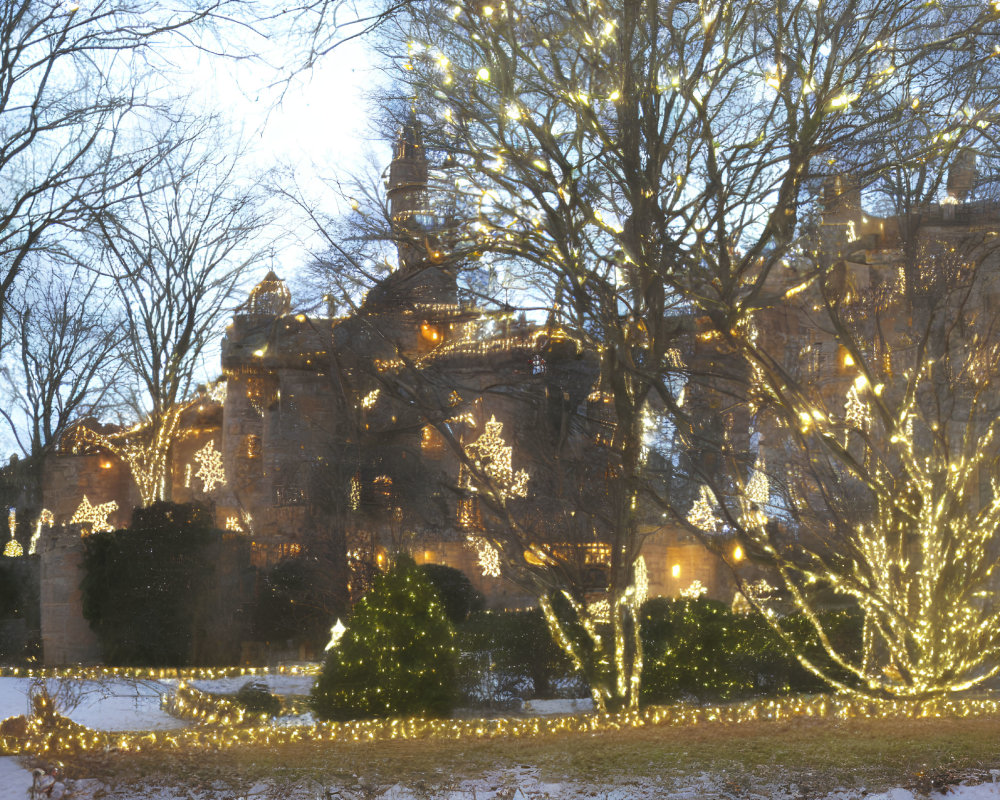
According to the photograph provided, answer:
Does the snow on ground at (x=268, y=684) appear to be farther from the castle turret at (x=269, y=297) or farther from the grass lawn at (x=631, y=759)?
the castle turret at (x=269, y=297)

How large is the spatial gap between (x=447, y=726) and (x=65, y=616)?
9845 mm

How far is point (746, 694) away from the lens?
13.0 meters

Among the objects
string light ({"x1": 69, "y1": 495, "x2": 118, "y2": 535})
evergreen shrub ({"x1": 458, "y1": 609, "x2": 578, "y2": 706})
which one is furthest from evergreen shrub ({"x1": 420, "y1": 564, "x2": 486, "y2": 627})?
string light ({"x1": 69, "y1": 495, "x2": 118, "y2": 535})

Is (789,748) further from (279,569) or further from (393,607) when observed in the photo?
(279,569)

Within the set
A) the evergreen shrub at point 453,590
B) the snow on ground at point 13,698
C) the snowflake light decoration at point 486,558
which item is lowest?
the snow on ground at point 13,698

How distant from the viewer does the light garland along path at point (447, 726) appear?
8289 mm

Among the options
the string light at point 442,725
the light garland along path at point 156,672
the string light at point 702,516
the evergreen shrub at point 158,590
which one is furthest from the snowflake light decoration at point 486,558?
the string light at point 442,725

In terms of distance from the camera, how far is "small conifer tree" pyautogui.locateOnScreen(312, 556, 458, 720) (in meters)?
10.7

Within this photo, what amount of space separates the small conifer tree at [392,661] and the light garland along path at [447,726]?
2.57 feet

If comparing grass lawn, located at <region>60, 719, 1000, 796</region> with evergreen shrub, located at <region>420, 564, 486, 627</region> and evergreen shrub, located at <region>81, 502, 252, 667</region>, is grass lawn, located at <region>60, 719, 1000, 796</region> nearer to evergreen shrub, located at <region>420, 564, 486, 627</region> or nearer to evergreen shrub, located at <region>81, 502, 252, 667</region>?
evergreen shrub, located at <region>81, 502, 252, 667</region>

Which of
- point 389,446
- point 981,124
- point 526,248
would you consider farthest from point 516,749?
point 389,446

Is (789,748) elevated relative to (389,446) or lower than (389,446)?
lower

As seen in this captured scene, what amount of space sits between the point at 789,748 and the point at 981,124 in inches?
251

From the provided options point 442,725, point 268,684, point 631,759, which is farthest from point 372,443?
point 631,759
